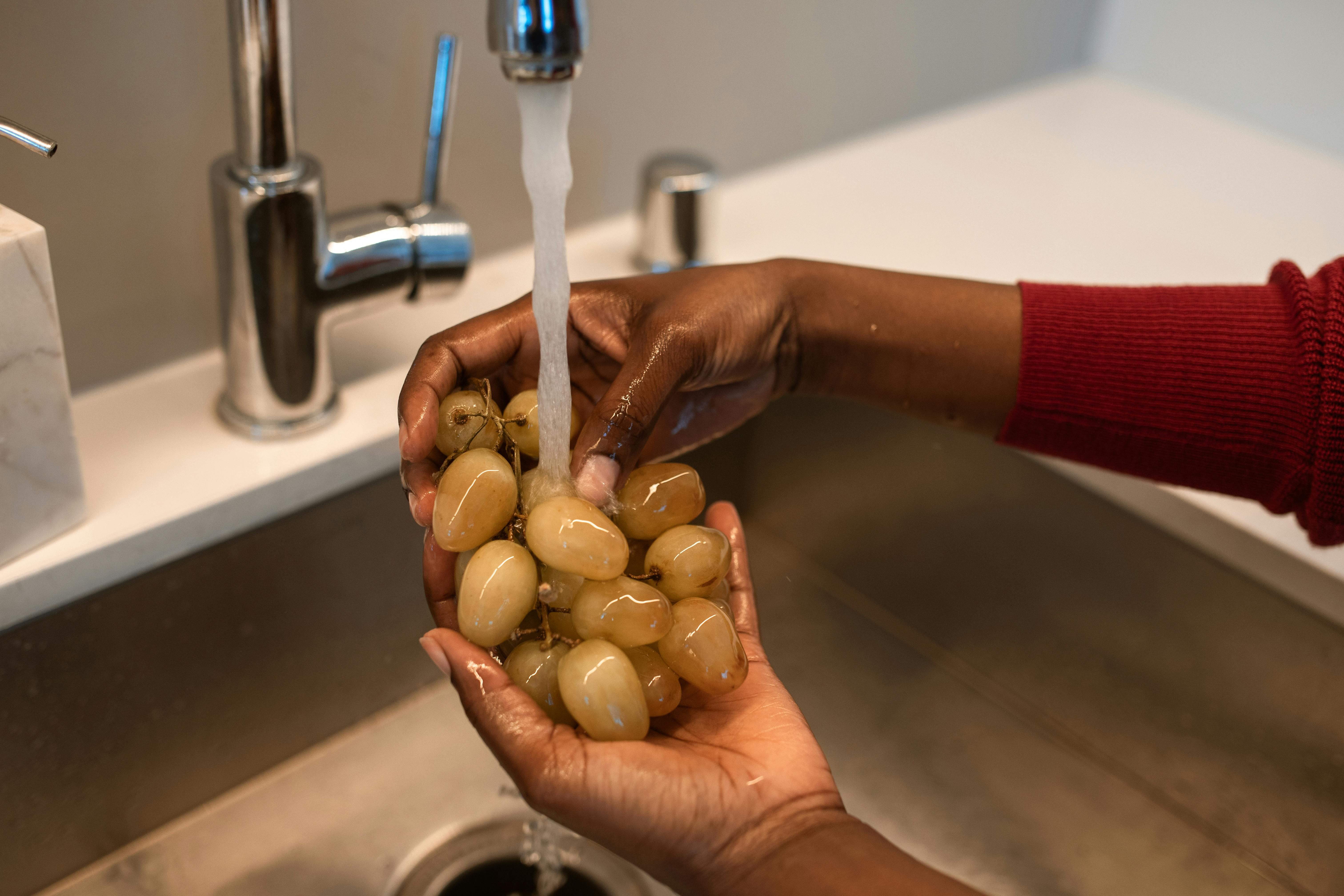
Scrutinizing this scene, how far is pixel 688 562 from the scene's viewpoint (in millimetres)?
526

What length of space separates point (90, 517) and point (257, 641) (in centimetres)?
13

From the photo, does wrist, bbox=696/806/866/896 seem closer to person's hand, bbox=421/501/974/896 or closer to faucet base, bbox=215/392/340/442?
person's hand, bbox=421/501/974/896

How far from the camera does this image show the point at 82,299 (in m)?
0.74

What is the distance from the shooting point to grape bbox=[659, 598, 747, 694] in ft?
1.68

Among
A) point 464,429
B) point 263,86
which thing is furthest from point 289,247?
point 464,429

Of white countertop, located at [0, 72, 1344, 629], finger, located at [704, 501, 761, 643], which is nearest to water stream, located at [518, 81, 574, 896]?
finger, located at [704, 501, 761, 643]

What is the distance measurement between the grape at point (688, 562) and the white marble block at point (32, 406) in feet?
1.08

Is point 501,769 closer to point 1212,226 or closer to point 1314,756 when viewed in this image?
point 1314,756

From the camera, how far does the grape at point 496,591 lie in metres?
0.50

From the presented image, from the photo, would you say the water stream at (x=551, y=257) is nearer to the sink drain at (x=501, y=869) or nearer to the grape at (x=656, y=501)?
the grape at (x=656, y=501)

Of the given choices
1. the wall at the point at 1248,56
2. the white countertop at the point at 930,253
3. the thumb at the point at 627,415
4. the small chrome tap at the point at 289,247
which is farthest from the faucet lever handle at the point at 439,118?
the wall at the point at 1248,56

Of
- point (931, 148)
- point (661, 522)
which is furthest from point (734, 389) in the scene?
point (931, 148)

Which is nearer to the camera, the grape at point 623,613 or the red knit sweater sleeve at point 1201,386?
the grape at point 623,613

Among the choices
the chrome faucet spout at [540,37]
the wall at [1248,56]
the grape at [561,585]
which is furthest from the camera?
the wall at [1248,56]
